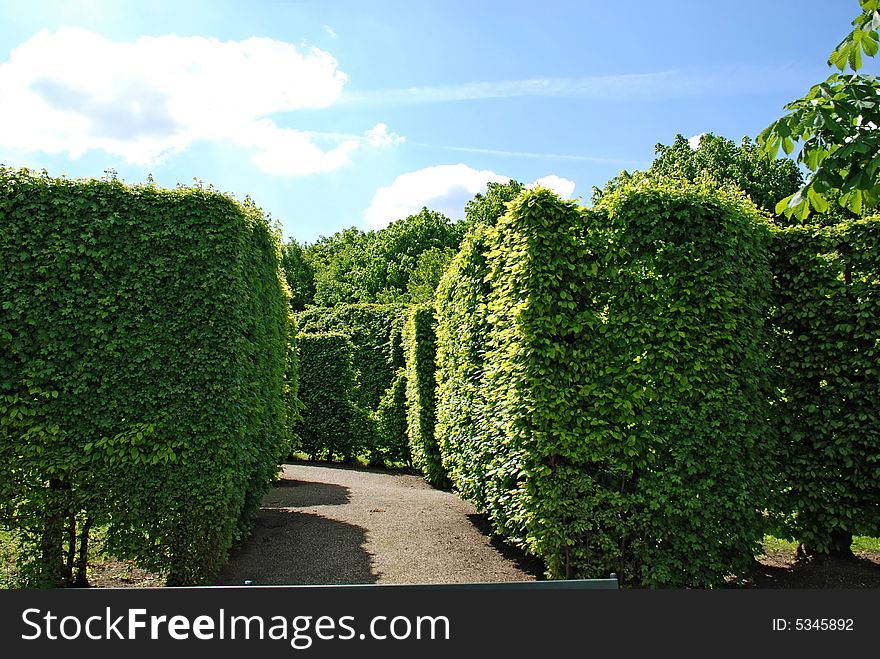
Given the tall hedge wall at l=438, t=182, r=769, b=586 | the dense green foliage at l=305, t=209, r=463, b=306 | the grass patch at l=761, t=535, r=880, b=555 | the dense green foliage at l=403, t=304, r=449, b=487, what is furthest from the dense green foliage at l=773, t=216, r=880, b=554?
the dense green foliage at l=305, t=209, r=463, b=306

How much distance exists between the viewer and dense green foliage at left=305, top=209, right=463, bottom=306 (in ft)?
117

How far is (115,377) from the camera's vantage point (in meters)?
6.05

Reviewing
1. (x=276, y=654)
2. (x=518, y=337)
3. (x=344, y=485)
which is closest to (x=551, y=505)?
(x=518, y=337)

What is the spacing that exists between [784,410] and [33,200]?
8.13 metres

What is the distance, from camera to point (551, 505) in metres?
5.92

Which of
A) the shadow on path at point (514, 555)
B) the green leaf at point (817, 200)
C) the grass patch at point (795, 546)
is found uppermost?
the green leaf at point (817, 200)

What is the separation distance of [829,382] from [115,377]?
7396 mm

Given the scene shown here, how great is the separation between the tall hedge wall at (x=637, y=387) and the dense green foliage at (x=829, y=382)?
625 millimetres

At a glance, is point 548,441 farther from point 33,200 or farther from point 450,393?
point 33,200

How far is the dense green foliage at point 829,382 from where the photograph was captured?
21.2 ft

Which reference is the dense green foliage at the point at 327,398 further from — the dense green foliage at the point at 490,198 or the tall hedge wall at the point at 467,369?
the dense green foliage at the point at 490,198

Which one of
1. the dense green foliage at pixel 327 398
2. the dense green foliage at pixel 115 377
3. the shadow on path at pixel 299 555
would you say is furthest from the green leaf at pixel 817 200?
the dense green foliage at pixel 327 398

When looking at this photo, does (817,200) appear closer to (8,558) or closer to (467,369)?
(467,369)

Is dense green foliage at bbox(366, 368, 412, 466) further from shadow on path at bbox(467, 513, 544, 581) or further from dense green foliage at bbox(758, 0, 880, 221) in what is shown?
dense green foliage at bbox(758, 0, 880, 221)
